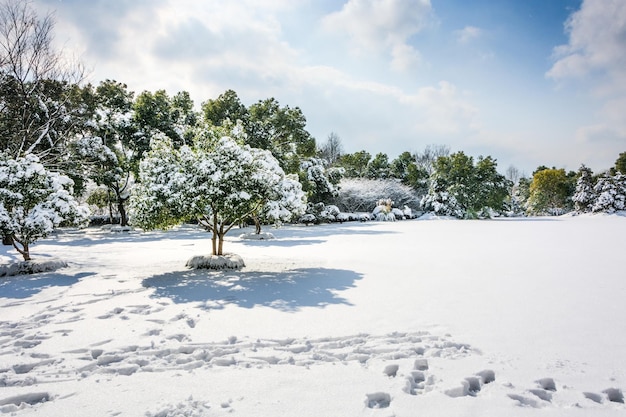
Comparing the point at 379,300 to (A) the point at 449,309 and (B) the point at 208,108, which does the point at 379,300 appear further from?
(B) the point at 208,108

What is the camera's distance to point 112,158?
23.8 m

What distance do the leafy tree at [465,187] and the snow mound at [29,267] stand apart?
3680 centimetres

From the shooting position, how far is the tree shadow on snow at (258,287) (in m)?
6.26

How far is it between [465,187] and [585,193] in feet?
51.5

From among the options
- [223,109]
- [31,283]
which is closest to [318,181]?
[223,109]

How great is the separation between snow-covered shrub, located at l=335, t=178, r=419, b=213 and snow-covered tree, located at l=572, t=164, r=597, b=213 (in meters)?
19.4

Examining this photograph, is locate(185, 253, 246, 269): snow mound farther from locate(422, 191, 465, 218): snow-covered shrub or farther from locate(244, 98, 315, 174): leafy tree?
locate(422, 191, 465, 218): snow-covered shrub

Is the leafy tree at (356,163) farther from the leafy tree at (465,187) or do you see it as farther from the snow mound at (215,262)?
the snow mound at (215,262)

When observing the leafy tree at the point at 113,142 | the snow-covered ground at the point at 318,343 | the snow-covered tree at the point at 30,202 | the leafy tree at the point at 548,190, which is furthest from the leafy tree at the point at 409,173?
the snow-covered tree at the point at 30,202

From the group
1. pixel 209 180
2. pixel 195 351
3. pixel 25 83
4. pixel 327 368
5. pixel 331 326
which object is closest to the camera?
pixel 327 368

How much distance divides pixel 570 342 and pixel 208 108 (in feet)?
89.6

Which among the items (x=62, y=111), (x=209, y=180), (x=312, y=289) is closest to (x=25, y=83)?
(x=62, y=111)

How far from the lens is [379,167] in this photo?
48.8 metres

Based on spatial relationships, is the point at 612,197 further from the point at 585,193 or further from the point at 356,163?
the point at 356,163
